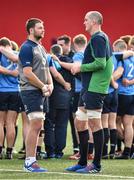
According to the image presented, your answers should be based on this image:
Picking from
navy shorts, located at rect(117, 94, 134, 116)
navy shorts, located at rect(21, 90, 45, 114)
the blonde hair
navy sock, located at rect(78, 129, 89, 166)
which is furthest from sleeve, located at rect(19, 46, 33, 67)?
navy shorts, located at rect(117, 94, 134, 116)

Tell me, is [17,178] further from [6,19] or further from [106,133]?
[6,19]

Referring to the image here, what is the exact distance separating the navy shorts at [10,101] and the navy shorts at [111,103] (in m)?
1.38

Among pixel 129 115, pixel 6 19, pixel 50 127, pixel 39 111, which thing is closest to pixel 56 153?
pixel 50 127

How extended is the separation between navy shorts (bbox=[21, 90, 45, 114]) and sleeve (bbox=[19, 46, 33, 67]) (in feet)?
1.23

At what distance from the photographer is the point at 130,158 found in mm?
14031

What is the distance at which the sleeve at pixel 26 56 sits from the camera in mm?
11637

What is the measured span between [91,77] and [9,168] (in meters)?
1.81

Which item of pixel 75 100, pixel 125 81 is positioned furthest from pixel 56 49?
pixel 125 81

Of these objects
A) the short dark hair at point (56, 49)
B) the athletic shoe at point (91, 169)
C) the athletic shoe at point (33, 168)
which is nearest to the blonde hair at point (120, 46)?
the short dark hair at point (56, 49)

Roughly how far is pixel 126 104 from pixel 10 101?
1.87 metres

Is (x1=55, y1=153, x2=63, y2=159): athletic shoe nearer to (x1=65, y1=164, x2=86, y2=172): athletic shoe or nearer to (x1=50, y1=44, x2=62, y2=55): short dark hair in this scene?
(x1=50, y1=44, x2=62, y2=55): short dark hair

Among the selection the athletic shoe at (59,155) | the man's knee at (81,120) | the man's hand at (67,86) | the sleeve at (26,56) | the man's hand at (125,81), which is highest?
the sleeve at (26,56)

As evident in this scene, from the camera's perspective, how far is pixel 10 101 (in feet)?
45.0

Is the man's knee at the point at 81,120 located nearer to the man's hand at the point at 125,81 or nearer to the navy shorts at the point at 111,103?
the navy shorts at the point at 111,103
